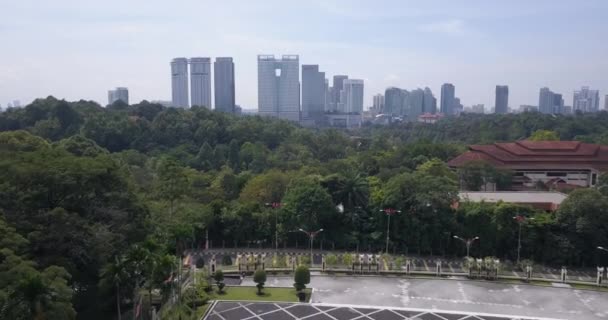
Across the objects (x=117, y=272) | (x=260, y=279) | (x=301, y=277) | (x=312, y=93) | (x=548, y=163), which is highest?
(x=312, y=93)

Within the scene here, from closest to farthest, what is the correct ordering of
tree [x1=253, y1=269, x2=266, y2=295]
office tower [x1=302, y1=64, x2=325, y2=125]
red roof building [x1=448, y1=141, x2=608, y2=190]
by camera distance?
1. tree [x1=253, y1=269, x2=266, y2=295]
2. red roof building [x1=448, y1=141, x2=608, y2=190]
3. office tower [x1=302, y1=64, x2=325, y2=125]

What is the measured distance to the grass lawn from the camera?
27.4 m

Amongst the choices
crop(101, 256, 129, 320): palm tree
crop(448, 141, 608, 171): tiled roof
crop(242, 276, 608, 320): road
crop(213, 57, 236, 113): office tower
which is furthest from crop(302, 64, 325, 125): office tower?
crop(101, 256, 129, 320): palm tree

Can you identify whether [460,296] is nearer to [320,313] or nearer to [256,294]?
[320,313]

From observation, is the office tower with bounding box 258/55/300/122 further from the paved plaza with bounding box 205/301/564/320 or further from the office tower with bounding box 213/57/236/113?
the paved plaza with bounding box 205/301/564/320

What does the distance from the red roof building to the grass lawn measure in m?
31.8

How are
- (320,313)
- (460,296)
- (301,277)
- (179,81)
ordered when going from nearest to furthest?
1. (320,313)
2. (301,277)
3. (460,296)
4. (179,81)

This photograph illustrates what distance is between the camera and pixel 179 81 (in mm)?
169625

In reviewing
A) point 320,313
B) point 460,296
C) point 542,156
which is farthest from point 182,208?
point 542,156

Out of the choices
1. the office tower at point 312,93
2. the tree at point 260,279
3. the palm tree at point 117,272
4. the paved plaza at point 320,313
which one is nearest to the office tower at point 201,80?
the office tower at point 312,93

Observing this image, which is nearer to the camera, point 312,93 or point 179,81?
point 179,81

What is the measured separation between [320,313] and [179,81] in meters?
154

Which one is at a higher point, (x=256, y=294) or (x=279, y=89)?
(x=279, y=89)

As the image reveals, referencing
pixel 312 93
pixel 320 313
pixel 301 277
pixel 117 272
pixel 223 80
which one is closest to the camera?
pixel 117 272
